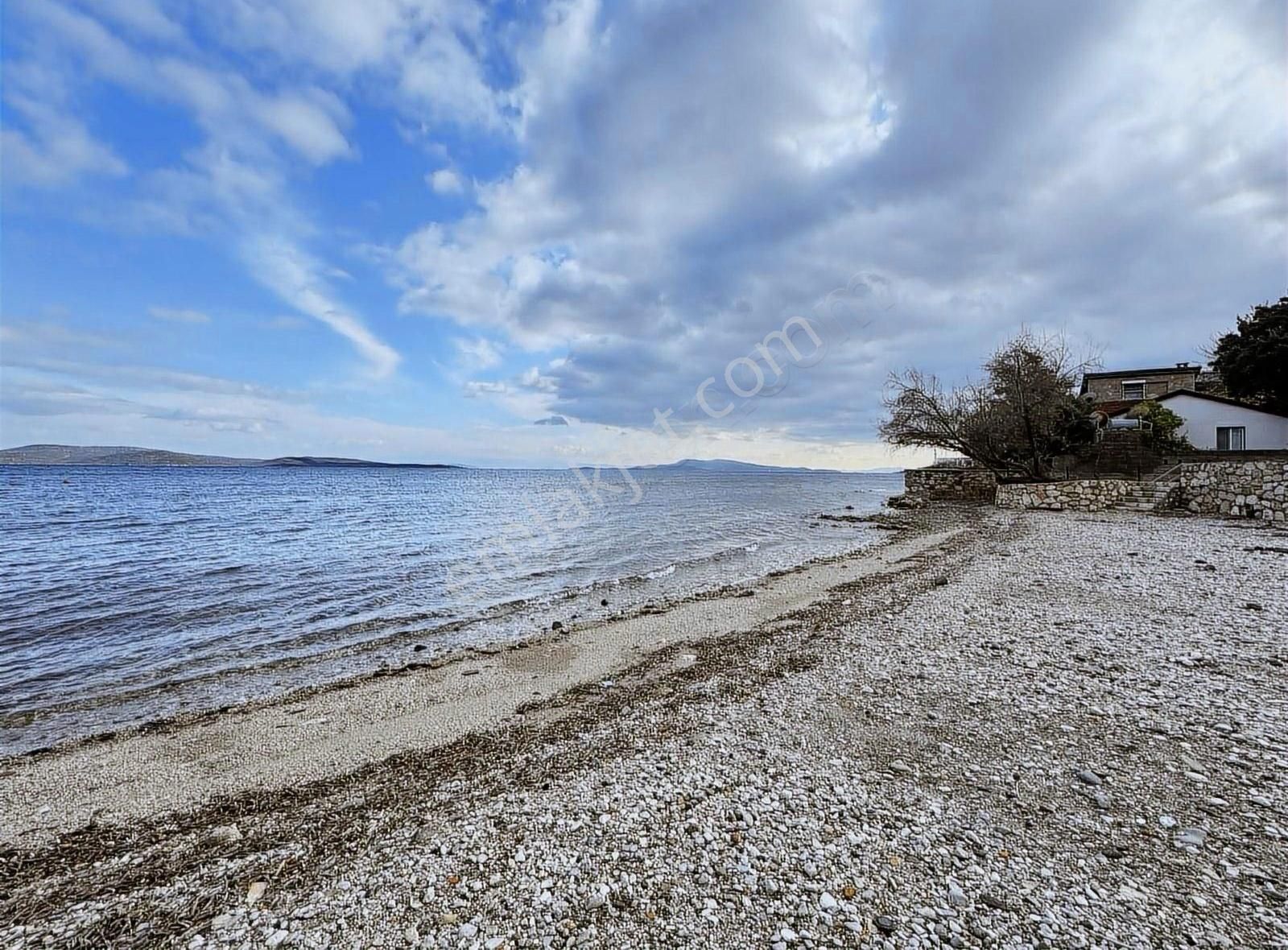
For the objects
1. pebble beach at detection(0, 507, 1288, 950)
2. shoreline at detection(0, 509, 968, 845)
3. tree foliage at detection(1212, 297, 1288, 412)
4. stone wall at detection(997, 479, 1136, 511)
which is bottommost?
shoreline at detection(0, 509, 968, 845)

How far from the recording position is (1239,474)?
19359mm

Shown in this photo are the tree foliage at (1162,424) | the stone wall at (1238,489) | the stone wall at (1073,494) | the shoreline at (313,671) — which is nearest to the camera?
the shoreline at (313,671)

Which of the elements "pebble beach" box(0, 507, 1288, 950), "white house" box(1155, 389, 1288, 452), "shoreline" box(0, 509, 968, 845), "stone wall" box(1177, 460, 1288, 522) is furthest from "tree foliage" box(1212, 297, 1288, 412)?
"shoreline" box(0, 509, 968, 845)

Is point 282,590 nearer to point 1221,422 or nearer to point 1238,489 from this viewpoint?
point 1238,489

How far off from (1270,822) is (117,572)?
74.2 ft

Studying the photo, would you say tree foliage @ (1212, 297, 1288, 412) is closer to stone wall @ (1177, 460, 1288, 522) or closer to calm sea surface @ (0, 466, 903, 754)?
stone wall @ (1177, 460, 1288, 522)

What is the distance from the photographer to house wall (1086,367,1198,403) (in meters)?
40.0

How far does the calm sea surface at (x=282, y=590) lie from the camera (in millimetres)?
8273

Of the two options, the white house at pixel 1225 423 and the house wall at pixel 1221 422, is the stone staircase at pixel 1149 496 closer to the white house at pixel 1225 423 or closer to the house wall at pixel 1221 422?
the white house at pixel 1225 423

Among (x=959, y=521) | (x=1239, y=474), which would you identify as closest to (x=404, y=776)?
(x=959, y=521)

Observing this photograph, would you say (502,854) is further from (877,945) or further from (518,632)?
(518,632)

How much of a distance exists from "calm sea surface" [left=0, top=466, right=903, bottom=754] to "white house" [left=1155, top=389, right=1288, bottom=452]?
1869 cm

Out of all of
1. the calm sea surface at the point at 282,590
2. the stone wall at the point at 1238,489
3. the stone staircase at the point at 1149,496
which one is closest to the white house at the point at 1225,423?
the stone staircase at the point at 1149,496

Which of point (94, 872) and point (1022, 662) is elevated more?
point (1022, 662)
